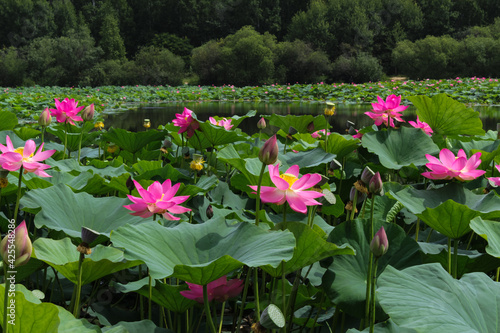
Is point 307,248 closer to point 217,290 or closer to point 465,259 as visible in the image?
point 217,290

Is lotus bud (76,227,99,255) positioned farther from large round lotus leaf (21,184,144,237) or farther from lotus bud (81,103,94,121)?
lotus bud (81,103,94,121)

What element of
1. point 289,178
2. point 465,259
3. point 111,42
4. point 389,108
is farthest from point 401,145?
point 111,42

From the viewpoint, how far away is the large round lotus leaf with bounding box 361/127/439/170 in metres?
1.28

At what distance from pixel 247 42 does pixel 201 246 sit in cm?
1656

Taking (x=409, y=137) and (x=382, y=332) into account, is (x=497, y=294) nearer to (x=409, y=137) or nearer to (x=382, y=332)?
(x=382, y=332)

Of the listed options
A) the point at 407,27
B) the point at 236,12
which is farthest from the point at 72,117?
the point at 236,12

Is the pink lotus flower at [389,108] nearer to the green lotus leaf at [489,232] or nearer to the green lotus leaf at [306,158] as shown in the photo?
the green lotus leaf at [306,158]

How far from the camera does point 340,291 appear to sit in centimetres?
72

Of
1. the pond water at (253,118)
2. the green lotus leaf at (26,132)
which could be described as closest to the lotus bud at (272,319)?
the green lotus leaf at (26,132)

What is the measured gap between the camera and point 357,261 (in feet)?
2.59

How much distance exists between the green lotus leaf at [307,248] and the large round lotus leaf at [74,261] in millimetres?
247

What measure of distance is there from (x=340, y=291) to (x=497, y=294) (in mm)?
227

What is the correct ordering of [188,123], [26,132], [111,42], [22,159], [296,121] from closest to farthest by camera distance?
[22,159] → [188,123] → [26,132] → [296,121] → [111,42]

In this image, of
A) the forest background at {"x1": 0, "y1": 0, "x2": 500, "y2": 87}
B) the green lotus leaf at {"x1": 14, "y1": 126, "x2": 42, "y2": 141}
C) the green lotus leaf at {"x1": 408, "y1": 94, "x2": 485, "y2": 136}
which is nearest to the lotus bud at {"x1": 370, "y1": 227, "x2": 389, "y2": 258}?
the green lotus leaf at {"x1": 408, "y1": 94, "x2": 485, "y2": 136}
